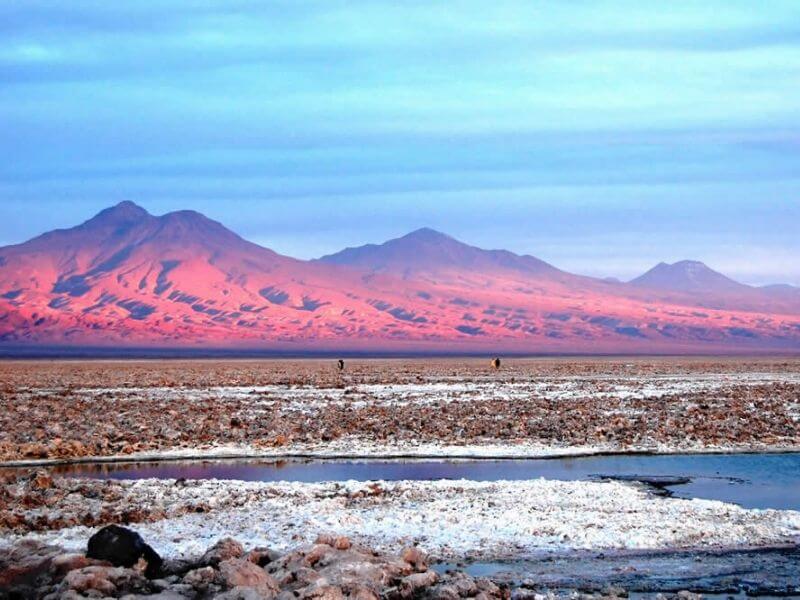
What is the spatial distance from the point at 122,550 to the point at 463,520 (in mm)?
5349

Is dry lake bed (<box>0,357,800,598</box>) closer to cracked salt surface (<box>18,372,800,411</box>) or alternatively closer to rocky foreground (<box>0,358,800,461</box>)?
rocky foreground (<box>0,358,800,461</box>)

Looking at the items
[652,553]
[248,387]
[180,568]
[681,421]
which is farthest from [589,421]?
[248,387]

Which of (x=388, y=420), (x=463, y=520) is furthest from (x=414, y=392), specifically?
(x=463, y=520)

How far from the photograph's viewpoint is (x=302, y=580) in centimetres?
1166

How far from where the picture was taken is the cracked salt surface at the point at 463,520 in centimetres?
1516

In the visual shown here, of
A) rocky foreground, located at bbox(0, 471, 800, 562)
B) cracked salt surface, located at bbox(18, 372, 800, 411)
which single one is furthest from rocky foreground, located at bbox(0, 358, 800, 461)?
rocky foreground, located at bbox(0, 471, 800, 562)

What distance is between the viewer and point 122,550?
499 inches

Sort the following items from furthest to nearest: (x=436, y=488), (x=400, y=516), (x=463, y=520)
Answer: (x=436, y=488)
(x=400, y=516)
(x=463, y=520)

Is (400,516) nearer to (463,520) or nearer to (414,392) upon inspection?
(463,520)

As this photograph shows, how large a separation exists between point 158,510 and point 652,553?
704cm

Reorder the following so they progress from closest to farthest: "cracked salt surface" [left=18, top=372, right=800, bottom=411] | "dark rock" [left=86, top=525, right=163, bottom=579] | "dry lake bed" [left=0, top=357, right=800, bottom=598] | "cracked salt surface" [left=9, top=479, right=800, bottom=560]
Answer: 1. "dark rock" [left=86, top=525, right=163, bottom=579]
2. "dry lake bed" [left=0, top=357, right=800, bottom=598]
3. "cracked salt surface" [left=9, top=479, right=800, bottom=560]
4. "cracked salt surface" [left=18, top=372, right=800, bottom=411]

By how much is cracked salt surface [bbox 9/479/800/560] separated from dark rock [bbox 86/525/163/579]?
156cm

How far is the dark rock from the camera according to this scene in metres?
12.6

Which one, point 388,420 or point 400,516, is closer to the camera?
point 400,516
